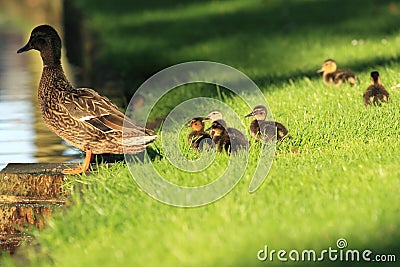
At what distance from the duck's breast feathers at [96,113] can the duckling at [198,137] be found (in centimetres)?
70

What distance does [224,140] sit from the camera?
9438 millimetres

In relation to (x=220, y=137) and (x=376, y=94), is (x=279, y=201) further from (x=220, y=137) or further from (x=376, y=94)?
(x=376, y=94)

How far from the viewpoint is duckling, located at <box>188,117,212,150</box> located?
9.51 metres

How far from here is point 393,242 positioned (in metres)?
6.48

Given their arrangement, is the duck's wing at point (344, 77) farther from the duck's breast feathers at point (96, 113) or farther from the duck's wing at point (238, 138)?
the duck's breast feathers at point (96, 113)

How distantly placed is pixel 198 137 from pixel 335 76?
12.8 ft

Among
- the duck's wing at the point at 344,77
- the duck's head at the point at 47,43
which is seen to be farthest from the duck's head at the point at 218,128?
the duck's wing at the point at 344,77

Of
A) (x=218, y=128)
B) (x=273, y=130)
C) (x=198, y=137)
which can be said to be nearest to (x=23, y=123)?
(x=198, y=137)

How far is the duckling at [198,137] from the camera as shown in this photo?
9.51 metres

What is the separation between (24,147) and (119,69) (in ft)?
22.2

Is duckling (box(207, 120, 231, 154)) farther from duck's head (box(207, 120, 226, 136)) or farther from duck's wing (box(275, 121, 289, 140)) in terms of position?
duck's wing (box(275, 121, 289, 140))

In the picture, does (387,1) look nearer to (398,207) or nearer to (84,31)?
(84,31)

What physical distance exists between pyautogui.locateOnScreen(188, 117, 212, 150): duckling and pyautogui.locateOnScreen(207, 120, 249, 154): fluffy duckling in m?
0.07

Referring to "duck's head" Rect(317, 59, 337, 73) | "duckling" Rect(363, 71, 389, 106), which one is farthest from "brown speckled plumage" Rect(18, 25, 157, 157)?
"duck's head" Rect(317, 59, 337, 73)
